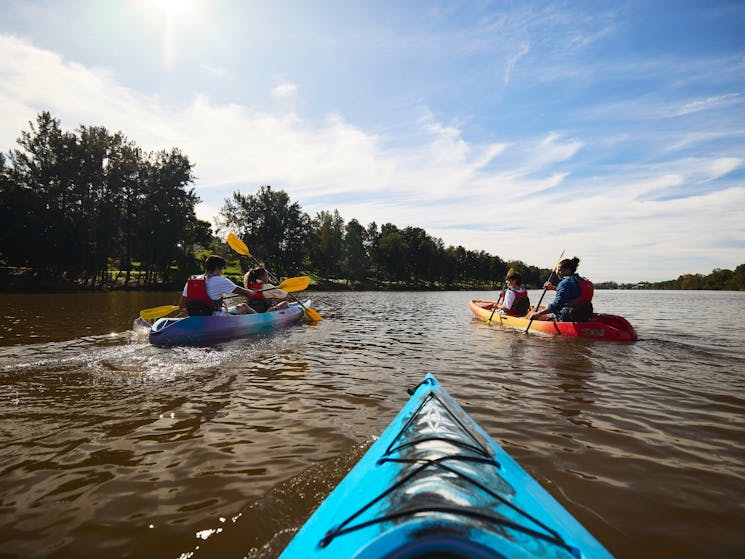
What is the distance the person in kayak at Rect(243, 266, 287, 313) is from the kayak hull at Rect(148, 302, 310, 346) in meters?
0.80

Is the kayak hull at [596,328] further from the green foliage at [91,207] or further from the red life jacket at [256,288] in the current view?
the green foliage at [91,207]

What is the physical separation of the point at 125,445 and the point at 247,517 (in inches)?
69.5

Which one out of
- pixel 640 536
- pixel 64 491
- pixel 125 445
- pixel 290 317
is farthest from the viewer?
pixel 290 317

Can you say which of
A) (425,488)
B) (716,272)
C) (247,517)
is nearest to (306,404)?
(247,517)

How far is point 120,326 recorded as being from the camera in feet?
37.4

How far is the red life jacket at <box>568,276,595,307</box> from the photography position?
10.3 m

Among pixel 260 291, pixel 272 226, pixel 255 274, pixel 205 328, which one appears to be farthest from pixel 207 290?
pixel 272 226

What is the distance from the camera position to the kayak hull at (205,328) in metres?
8.38

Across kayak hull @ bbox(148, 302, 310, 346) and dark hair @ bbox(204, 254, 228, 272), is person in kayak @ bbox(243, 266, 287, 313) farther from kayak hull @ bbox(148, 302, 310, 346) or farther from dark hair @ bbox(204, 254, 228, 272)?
dark hair @ bbox(204, 254, 228, 272)

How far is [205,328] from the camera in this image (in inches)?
353

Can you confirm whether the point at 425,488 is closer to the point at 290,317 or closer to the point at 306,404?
the point at 306,404

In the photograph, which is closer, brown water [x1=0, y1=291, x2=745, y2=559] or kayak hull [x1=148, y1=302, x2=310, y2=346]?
brown water [x1=0, y1=291, x2=745, y2=559]

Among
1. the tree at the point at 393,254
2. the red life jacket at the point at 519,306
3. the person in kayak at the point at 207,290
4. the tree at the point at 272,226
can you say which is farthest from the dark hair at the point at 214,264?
the tree at the point at 393,254

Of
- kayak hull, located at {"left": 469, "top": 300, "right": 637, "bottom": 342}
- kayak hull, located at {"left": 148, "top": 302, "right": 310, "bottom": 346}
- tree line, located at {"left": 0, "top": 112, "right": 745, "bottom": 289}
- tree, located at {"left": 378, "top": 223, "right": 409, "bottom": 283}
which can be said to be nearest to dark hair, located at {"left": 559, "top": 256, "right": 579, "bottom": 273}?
kayak hull, located at {"left": 469, "top": 300, "right": 637, "bottom": 342}
